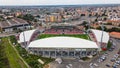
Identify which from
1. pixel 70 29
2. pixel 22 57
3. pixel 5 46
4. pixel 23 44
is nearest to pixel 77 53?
pixel 22 57

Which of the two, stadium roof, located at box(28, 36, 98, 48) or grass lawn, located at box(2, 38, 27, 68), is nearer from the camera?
grass lawn, located at box(2, 38, 27, 68)

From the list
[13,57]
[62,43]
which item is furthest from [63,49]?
[13,57]

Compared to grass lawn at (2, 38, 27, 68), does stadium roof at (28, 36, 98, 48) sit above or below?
Answer: above

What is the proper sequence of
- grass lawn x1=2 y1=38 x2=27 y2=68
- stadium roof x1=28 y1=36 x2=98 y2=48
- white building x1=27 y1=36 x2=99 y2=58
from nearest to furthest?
grass lawn x1=2 y1=38 x2=27 y2=68 < white building x1=27 y1=36 x2=99 y2=58 < stadium roof x1=28 y1=36 x2=98 y2=48

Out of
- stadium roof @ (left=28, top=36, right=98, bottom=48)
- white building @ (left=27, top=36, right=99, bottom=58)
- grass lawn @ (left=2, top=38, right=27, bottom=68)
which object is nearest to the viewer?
grass lawn @ (left=2, top=38, right=27, bottom=68)

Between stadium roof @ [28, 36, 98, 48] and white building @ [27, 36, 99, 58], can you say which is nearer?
white building @ [27, 36, 99, 58]

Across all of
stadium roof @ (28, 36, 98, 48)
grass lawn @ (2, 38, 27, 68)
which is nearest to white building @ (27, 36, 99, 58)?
stadium roof @ (28, 36, 98, 48)

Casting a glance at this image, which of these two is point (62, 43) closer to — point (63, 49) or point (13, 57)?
point (63, 49)

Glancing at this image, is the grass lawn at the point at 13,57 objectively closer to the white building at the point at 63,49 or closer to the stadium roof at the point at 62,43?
the white building at the point at 63,49

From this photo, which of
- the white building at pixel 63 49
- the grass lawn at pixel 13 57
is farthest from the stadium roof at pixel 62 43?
the grass lawn at pixel 13 57

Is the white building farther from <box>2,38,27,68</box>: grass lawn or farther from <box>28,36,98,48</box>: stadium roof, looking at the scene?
<box>2,38,27,68</box>: grass lawn

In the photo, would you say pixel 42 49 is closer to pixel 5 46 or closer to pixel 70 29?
pixel 5 46

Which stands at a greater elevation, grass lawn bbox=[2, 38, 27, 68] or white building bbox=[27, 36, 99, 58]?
white building bbox=[27, 36, 99, 58]
